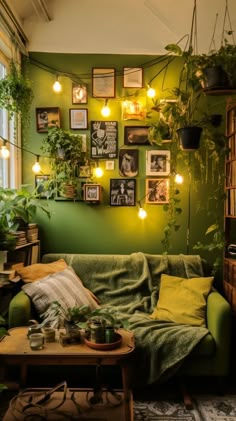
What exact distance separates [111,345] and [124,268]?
126 cm

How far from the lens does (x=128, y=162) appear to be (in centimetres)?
357

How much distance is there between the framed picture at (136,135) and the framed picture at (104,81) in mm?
351

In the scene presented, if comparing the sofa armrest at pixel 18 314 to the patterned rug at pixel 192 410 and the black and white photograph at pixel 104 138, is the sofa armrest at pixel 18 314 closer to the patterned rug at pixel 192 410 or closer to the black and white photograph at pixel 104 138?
the patterned rug at pixel 192 410

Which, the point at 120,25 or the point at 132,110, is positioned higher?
the point at 120,25

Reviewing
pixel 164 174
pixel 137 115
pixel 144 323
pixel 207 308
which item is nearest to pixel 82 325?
pixel 144 323

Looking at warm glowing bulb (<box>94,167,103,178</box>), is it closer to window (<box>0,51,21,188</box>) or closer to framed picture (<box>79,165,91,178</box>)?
framed picture (<box>79,165,91,178</box>)

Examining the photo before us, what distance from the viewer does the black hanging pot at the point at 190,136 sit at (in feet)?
9.16

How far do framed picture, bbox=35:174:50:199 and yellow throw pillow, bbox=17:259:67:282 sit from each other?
0.67 metres

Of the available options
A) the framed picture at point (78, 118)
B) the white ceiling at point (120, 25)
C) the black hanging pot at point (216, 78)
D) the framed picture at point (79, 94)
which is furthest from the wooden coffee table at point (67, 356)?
the white ceiling at point (120, 25)

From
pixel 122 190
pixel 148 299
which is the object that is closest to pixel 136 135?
pixel 122 190

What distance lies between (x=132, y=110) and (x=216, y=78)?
1.08 m

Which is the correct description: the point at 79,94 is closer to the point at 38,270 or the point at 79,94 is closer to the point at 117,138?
the point at 117,138

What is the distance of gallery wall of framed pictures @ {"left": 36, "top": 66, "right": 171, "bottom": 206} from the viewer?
3.55m

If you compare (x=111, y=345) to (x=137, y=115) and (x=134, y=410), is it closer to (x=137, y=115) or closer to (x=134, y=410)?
(x=134, y=410)
